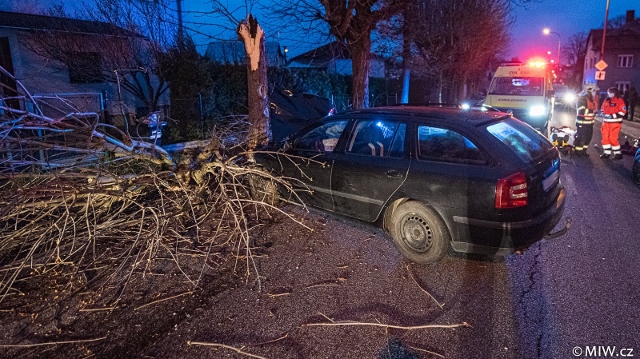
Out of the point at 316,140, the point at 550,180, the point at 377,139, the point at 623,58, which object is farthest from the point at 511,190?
the point at 623,58

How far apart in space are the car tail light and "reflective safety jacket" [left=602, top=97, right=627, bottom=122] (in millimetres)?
7346

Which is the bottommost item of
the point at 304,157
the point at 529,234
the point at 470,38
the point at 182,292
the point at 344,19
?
the point at 182,292

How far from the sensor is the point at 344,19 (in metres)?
10.2

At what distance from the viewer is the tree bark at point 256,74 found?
714 cm

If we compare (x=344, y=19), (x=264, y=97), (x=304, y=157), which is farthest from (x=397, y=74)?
(x=304, y=157)

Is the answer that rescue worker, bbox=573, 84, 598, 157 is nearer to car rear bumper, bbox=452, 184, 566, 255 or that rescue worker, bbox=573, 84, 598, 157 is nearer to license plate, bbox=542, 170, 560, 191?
license plate, bbox=542, 170, 560, 191

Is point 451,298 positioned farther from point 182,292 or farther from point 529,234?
point 182,292

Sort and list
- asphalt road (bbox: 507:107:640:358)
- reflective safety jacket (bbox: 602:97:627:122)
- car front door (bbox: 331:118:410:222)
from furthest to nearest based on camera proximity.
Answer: reflective safety jacket (bbox: 602:97:627:122) → car front door (bbox: 331:118:410:222) → asphalt road (bbox: 507:107:640:358)

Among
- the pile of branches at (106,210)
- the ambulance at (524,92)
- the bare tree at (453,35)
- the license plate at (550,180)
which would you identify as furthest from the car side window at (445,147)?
the bare tree at (453,35)

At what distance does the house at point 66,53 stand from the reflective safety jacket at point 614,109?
1248 centimetres

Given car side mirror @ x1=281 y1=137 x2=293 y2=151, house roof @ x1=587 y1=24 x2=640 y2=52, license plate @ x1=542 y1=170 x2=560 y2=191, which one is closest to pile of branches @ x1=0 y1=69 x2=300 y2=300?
car side mirror @ x1=281 y1=137 x2=293 y2=151

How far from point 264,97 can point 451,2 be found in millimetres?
15046

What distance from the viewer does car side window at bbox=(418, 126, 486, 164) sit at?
3.97m

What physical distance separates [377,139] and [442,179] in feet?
3.41
